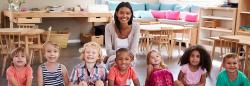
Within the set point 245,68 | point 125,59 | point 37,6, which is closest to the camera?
point 125,59

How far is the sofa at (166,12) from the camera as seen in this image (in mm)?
8203

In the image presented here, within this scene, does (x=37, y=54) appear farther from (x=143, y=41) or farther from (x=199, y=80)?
(x=199, y=80)

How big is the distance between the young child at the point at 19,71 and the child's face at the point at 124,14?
3.05 ft

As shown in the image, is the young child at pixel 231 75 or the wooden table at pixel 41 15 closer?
the young child at pixel 231 75

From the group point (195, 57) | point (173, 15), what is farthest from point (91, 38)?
point (195, 57)

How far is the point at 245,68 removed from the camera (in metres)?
4.56

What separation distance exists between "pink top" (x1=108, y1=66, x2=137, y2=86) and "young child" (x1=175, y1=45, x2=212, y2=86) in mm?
474

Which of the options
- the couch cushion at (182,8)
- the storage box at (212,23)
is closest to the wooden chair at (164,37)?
the storage box at (212,23)

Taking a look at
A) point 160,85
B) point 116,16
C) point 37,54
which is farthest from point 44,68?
point 37,54

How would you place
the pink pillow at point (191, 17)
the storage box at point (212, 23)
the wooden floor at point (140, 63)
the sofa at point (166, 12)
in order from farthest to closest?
the sofa at point (166, 12), the pink pillow at point (191, 17), the storage box at point (212, 23), the wooden floor at point (140, 63)

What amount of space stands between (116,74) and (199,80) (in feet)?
2.68

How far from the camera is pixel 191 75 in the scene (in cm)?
321

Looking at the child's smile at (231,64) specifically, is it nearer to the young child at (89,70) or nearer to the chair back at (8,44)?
the young child at (89,70)

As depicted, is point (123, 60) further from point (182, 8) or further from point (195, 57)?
point (182, 8)
